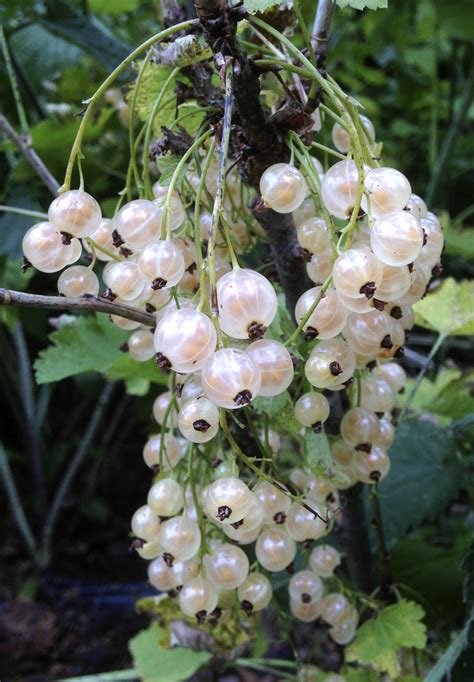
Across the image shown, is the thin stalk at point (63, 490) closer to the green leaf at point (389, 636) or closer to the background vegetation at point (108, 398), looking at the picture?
the background vegetation at point (108, 398)

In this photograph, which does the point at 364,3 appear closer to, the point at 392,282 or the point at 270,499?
the point at 392,282

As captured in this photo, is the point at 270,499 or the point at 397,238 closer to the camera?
the point at 397,238

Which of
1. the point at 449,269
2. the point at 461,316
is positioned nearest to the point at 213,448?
the point at 461,316

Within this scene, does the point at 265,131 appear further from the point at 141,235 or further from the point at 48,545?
the point at 48,545

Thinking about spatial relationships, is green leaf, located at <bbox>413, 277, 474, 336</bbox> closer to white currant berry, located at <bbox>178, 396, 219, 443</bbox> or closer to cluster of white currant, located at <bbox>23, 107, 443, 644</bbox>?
cluster of white currant, located at <bbox>23, 107, 443, 644</bbox>

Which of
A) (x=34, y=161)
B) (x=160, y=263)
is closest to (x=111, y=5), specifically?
(x=34, y=161)

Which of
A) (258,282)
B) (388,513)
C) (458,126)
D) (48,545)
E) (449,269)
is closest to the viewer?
(258,282)

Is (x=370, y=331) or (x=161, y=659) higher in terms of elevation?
(x=370, y=331)
